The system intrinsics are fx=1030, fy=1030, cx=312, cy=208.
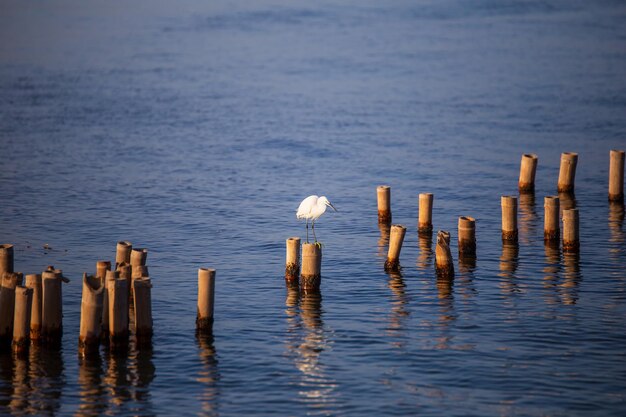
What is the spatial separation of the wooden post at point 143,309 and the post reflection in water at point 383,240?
10.1 meters

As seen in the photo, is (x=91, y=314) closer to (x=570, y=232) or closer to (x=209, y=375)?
(x=209, y=375)

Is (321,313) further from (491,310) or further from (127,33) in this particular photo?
(127,33)

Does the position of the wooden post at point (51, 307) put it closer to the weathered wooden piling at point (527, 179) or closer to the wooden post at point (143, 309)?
the wooden post at point (143, 309)

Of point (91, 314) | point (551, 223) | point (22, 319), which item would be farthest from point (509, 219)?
point (22, 319)

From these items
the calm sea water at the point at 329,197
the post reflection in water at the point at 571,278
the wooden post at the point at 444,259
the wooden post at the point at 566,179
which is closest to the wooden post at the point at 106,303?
the calm sea water at the point at 329,197

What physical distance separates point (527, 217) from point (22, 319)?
19.4 metres

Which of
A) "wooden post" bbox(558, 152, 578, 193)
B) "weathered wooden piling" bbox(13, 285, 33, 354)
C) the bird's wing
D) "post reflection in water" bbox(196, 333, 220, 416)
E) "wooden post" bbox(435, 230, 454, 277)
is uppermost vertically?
"wooden post" bbox(558, 152, 578, 193)

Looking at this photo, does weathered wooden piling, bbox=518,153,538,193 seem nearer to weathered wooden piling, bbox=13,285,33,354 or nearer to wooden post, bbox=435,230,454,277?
wooden post, bbox=435,230,454,277

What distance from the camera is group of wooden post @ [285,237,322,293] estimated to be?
24891mm

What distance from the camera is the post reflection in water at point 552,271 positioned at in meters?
25.8

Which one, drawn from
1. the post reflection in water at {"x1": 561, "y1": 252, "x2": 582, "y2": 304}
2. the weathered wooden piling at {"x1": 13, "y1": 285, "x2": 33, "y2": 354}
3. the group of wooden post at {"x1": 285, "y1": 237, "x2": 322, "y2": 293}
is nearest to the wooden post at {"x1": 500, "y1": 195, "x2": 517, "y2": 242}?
the post reflection in water at {"x1": 561, "y1": 252, "x2": 582, "y2": 304}

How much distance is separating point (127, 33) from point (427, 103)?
41665 mm

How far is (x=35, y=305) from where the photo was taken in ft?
69.1

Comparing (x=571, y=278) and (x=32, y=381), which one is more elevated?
(x=571, y=278)
